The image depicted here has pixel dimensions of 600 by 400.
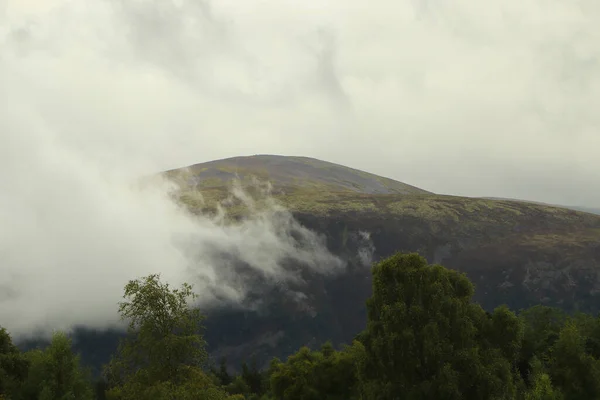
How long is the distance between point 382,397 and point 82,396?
49.0m

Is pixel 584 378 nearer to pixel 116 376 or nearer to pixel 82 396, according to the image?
pixel 116 376

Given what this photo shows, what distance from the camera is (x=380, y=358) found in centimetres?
5947

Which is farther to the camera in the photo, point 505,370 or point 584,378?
point 584,378

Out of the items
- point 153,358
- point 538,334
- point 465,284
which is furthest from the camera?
point 538,334

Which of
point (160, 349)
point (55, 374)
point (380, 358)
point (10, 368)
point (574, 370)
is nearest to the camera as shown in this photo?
point (160, 349)

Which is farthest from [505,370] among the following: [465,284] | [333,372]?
[333,372]

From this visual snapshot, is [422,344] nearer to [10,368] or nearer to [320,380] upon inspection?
[320,380]

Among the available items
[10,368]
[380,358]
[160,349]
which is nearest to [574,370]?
[380,358]

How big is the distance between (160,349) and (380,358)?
24913 millimetres

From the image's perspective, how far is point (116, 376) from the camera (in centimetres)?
4841

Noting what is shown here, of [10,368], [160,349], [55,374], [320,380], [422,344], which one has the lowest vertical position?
[320,380]

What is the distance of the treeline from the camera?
46406 millimetres

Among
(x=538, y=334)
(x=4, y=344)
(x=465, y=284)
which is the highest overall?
(x=465, y=284)

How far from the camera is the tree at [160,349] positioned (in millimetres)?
45344
